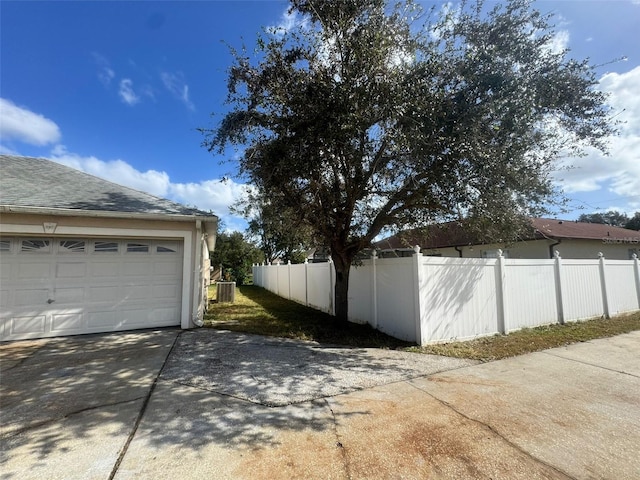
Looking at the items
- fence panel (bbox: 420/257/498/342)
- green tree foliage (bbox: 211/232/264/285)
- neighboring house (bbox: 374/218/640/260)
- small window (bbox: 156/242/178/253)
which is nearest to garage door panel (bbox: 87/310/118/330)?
small window (bbox: 156/242/178/253)

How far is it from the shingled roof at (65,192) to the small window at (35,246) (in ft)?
3.09

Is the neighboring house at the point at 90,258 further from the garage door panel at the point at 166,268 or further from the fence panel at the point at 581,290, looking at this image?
the fence panel at the point at 581,290

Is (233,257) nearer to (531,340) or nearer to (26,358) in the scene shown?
(26,358)

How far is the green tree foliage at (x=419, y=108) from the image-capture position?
601cm

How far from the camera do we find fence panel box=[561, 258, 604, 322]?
30.4 feet

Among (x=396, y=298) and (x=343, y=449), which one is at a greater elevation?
(x=396, y=298)

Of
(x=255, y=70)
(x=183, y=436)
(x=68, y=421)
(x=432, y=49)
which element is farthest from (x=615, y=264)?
(x=68, y=421)

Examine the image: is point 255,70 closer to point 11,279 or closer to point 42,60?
point 42,60

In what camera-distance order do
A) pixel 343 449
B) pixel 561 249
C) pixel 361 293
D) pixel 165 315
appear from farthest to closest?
pixel 561 249
pixel 361 293
pixel 165 315
pixel 343 449

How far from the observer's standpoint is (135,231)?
26.0ft

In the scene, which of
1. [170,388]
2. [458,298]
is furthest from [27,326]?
[458,298]

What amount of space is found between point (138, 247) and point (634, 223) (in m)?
52.0

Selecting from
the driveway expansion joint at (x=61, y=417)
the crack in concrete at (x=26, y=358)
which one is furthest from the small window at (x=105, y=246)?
the driveway expansion joint at (x=61, y=417)

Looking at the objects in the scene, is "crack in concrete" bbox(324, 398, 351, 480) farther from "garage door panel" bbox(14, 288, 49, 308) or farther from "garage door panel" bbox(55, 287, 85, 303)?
"garage door panel" bbox(14, 288, 49, 308)
